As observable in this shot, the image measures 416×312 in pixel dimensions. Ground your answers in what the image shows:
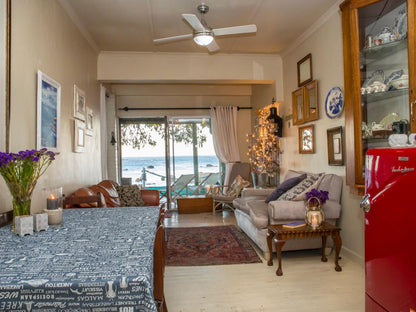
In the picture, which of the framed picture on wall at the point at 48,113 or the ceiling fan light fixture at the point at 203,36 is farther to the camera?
the ceiling fan light fixture at the point at 203,36

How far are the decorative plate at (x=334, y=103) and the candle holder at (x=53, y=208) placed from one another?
9.82 ft

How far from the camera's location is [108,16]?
12.4 ft

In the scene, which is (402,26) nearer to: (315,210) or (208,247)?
(315,210)

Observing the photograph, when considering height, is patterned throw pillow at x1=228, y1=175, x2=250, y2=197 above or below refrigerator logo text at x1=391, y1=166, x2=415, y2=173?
below

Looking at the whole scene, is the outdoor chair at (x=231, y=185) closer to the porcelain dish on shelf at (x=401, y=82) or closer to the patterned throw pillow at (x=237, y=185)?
the patterned throw pillow at (x=237, y=185)

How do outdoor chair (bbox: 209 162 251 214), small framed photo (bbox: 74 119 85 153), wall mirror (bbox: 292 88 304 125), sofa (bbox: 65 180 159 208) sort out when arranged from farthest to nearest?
outdoor chair (bbox: 209 162 251 214) < wall mirror (bbox: 292 88 304 125) < sofa (bbox: 65 180 159 208) < small framed photo (bbox: 74 119 85 153)

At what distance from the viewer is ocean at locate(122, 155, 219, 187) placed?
23.3 ft

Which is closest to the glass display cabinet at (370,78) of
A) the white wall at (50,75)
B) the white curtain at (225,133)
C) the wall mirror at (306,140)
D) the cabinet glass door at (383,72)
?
the cabinet glass door at (383,72)

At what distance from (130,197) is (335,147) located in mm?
2757

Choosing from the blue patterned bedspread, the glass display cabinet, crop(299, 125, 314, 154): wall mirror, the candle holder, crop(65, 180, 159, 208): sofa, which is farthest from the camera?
crop(299, 125, 314, 154): wall mirror

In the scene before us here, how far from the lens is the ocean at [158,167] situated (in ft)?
23.3

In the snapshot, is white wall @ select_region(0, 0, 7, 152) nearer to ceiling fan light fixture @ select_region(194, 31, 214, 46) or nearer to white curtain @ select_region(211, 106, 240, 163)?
ceiling fan light fixture @ select_region(194, 31, 214, 46)

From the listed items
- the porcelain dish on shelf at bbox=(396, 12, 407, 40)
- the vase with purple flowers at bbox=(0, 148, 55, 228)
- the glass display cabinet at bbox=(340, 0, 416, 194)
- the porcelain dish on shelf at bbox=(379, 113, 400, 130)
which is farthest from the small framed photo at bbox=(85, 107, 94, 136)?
the porcelain dish on shelf at bbox=(396, 12, 407, 40)

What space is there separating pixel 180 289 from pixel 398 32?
2724mm
